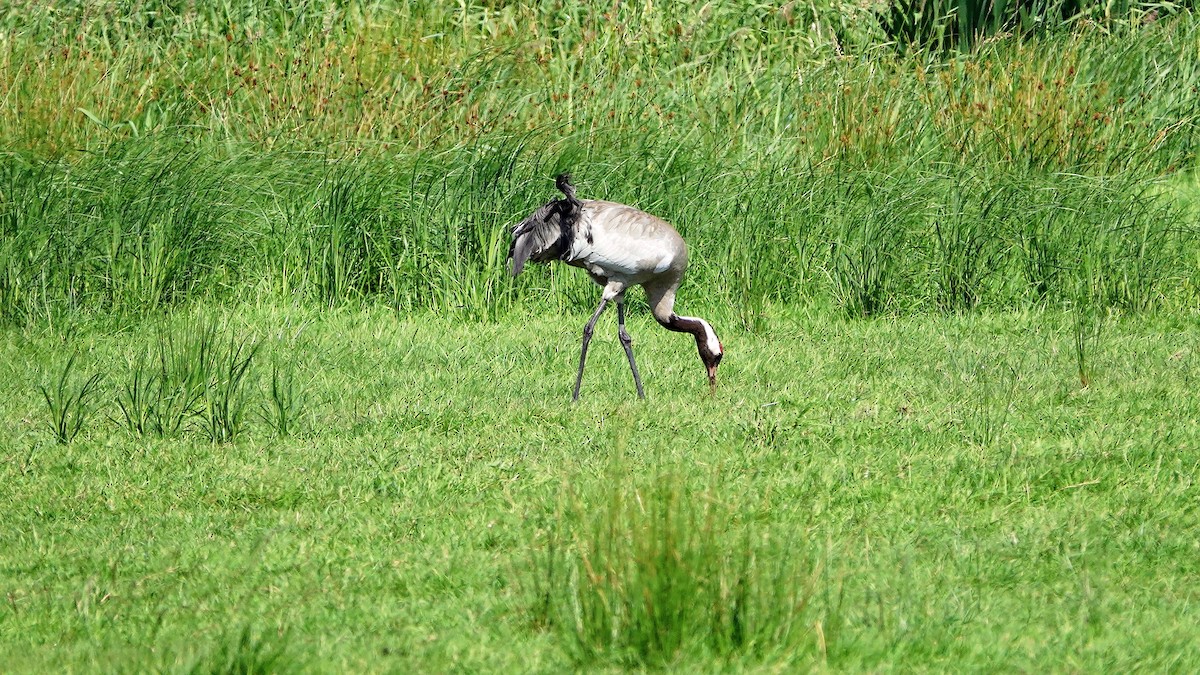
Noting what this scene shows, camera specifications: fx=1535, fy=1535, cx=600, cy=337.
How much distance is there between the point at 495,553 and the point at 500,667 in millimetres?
1075

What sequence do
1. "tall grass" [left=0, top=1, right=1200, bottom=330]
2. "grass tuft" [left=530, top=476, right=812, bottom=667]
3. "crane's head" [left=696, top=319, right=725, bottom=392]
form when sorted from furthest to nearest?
1. "tall grass" [left=0, top=1, right=1200, bottom=330]
2. "crane's head" [left=696, top=319, right=725, bottom=392]
3. "grass tuft" [left=530, top=476, right=812, bottom=667]

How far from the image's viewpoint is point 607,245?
775 cm

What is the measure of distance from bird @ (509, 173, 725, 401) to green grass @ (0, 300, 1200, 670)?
25cm

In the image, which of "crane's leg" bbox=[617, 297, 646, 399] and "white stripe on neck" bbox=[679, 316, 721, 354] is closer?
"crane's leg" bbox=[617, 297, 646, 399]

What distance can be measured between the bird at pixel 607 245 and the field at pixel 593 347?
30 cm

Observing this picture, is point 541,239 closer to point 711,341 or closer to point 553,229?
point 553,229

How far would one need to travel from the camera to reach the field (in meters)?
4.58

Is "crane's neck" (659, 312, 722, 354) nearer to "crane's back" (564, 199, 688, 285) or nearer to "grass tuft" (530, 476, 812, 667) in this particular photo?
"crane's back" (564, 199, 688, 285)

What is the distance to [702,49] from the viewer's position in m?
14.1

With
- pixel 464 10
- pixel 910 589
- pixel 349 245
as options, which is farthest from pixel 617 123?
pixel 910 589

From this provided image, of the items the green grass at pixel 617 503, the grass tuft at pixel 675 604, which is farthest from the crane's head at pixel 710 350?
the grass tuft at pixel 675 604

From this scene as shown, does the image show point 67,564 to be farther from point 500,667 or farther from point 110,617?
point 500,667

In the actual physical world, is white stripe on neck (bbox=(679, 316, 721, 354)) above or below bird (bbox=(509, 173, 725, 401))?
Answer: below

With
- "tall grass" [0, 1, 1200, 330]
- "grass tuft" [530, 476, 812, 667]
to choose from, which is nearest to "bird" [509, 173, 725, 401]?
"tall grass" [0, 1, 1200, 330]
